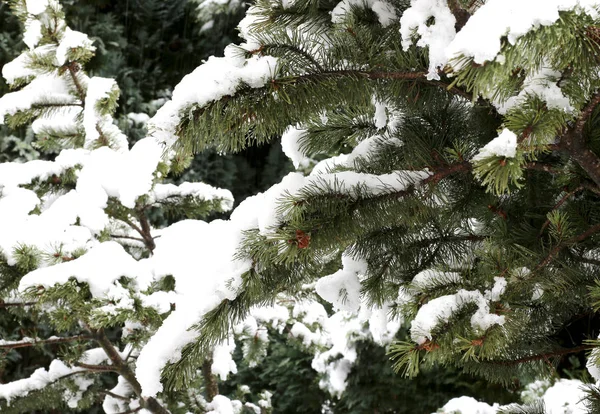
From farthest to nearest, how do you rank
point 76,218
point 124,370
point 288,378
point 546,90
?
point 288,378 < point 124,370 < point 76,218 < point 546,90

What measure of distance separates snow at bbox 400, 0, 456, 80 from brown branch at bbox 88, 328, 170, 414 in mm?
2038

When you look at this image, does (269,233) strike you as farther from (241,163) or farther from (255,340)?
(241,163)

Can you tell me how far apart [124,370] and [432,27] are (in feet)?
7.27

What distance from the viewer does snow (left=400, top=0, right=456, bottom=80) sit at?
3.57 ft

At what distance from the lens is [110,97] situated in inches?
104

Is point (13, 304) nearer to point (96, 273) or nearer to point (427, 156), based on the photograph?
point (96, 273)

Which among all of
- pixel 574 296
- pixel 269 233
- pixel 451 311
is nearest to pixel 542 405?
pixel 574 296

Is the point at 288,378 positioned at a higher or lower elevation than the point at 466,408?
lower

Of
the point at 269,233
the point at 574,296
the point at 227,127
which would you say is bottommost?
the point at 574,296

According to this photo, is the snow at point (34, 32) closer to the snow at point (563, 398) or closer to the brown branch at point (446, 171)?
the brown branch at point (446, 171)

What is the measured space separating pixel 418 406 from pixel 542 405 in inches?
169

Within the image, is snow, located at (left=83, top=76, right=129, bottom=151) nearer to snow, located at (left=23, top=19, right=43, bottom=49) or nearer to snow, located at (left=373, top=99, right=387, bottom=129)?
A: snow, located at (left=23, top=19, right=43, bottom=49)

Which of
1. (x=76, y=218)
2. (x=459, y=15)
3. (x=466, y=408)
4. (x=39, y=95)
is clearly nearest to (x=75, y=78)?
(x=39, y=95)

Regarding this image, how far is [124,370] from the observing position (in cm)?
272
